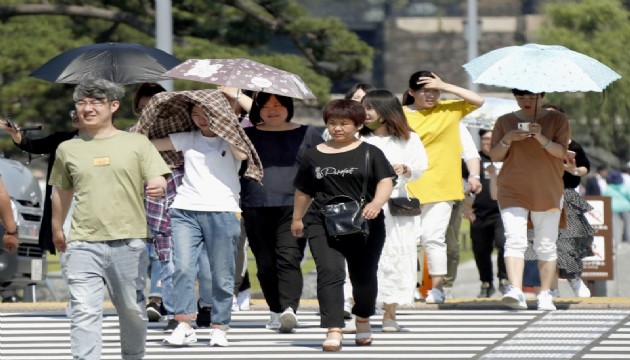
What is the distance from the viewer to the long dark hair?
1182 cm

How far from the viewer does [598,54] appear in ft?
196

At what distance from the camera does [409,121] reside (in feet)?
42.3

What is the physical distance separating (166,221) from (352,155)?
5.61 feet

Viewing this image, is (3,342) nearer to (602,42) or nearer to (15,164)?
(15,164)

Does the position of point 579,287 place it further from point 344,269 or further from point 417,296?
point 344,269

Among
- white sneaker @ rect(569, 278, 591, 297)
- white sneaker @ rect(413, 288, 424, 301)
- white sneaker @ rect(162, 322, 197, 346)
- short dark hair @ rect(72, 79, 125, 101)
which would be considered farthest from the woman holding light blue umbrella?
short dark hair @ rect(72, 79, 125, 101)

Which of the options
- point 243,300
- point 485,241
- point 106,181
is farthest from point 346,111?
point 485,241

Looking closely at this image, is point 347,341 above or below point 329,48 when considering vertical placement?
below

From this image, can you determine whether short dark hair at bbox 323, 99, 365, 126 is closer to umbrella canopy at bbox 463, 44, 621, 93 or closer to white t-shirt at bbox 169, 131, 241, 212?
white t-shirt at bbox 169, 131, 241, 212

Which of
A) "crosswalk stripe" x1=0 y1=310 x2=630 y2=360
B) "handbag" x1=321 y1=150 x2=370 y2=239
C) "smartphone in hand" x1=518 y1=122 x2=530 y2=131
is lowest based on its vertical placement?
"crosswalk stripe" x1=0 y1=310 x2=630 y2=360

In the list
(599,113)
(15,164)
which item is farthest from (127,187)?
(599,113)

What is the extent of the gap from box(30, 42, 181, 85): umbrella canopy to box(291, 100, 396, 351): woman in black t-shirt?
1.83m

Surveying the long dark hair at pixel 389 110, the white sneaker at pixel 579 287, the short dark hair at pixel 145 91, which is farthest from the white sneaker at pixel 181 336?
the white sneaker at pixel 579 287

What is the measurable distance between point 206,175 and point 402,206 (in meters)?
1.49
